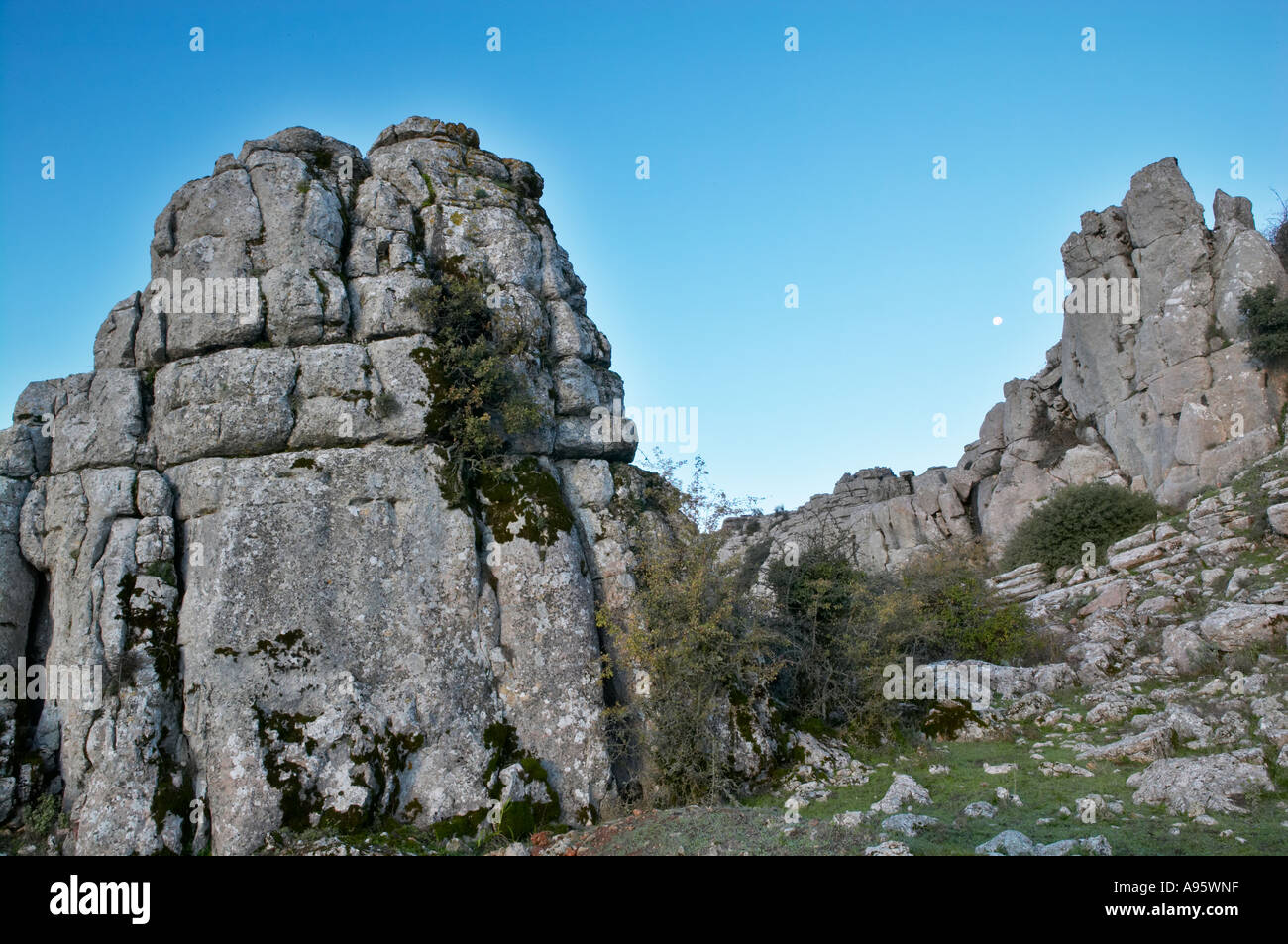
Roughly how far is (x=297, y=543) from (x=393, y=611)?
2334mm

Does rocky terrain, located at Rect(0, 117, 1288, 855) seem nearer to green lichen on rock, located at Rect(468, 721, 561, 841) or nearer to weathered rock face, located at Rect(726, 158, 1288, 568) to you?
green lichen on rock, located at Rect(468, 721, 561, 841)

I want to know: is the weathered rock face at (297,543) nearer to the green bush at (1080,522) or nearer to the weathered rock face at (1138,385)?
the weathered rock face at (1138,385)

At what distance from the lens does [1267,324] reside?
28.7 m

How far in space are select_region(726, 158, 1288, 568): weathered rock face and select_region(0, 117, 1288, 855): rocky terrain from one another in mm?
7570

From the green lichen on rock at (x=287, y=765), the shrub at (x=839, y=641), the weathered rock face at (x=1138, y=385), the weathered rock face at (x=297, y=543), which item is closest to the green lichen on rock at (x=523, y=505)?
the weathered rock face at (x=297, y=543)

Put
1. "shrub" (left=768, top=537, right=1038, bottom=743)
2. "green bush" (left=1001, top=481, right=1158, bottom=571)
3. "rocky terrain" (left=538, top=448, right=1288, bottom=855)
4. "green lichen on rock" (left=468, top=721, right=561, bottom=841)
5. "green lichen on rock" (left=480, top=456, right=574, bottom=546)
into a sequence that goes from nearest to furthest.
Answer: "rocky terrain" (left=538, top=448, right=1288, bottom=855) → "green lichen on rock" (left=468, top=721, right=561, bottom=841) → "green lichen on rock" (left=480, top=456, right=574, bottom=546) → "shrub" (left=768, top=537, right=1038, bottom=743) → "green bush" (left=1001, top=481, right=1158, bottom=571)

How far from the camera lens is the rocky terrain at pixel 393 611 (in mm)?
13688

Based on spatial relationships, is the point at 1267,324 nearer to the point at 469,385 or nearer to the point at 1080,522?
the point at 1080,522

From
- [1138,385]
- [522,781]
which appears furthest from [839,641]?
[1138,385]

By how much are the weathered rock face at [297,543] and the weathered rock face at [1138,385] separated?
8678mm

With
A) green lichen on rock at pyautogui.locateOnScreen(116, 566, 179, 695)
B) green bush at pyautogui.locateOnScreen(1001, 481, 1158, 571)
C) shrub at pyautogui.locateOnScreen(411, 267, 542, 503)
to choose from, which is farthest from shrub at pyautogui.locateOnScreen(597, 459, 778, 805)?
green bush at pyautogui.locateOnScreen(1001, 481, 1158, 571)

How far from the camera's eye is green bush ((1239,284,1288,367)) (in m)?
28.2
